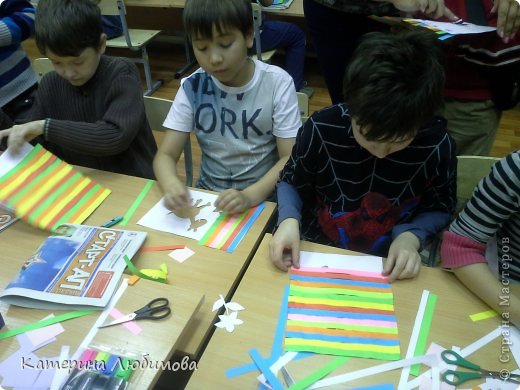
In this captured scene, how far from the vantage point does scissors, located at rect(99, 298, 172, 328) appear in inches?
32.6

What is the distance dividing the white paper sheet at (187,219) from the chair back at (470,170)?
723mm

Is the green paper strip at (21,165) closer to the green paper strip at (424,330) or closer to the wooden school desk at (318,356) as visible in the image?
the wooden school desk at (318,356)

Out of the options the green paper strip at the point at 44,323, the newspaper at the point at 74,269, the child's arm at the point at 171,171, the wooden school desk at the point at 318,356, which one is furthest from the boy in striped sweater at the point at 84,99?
the wooden school desk at the point at 318,356

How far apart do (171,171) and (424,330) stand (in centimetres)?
86

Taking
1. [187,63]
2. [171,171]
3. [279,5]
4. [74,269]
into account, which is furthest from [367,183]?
[187,63]

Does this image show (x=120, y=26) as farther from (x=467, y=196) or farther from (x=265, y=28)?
(x=467, y=196)

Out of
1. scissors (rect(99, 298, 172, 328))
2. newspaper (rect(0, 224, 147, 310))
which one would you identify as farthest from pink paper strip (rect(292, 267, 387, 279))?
newspaper (rect(0, 224, 147, 310))

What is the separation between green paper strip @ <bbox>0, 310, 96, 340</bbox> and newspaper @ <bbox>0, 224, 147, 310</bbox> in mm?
12

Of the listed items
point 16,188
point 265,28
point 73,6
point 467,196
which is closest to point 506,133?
point 265,28

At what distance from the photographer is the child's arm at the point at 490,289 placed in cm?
86

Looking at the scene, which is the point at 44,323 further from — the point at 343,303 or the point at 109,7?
the point at 109,7

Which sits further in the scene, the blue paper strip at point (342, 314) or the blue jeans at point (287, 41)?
the blue jeans at point (287, 41)

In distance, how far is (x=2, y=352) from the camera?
783 millimetres

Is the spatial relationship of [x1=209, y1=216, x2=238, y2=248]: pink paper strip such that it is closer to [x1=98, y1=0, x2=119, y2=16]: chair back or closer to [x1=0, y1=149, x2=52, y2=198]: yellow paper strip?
[x1=0, y1=149, x2=52, y2=198]: yellow paper strip
